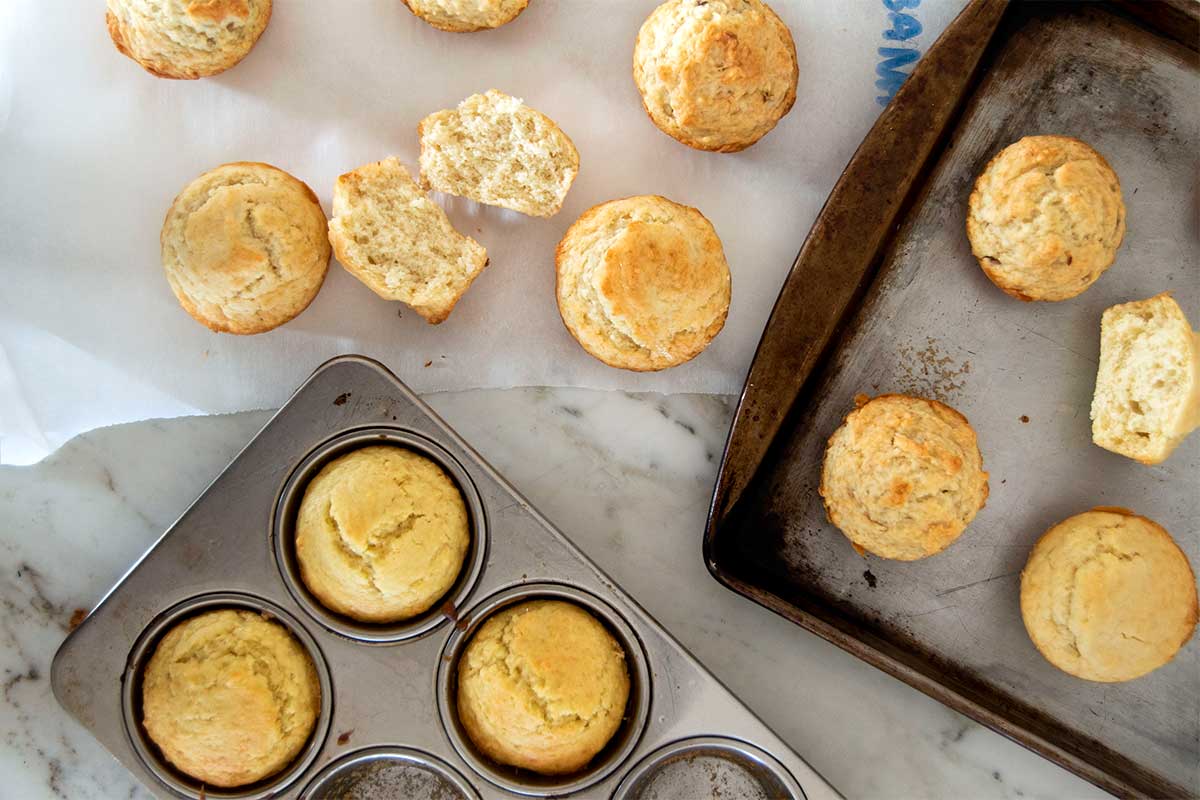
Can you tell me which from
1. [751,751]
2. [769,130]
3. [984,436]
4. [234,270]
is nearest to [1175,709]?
[984,436]

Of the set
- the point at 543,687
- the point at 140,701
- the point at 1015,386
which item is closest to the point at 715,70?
the point at 1015,386

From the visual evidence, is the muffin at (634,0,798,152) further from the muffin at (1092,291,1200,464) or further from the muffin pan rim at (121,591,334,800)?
the muffin pan rim at (121,591,334,800)

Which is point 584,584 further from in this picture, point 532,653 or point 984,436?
point 984,436

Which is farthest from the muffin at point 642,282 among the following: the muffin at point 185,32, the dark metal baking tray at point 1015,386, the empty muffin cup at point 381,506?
the muffin at point 185,32

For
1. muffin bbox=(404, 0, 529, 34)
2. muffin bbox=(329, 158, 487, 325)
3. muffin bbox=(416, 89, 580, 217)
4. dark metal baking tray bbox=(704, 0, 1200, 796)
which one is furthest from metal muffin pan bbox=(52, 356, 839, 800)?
muffin bbox=(404, 0, 529, 34)

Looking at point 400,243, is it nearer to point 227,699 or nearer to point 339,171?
point 339,171
